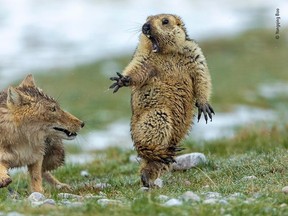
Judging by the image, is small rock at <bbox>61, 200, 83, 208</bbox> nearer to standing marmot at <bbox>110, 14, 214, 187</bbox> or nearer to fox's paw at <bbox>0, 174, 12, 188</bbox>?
fox's paw at <bbox>0, 174, 12, 188</bbox>

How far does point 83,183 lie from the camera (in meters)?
11.4

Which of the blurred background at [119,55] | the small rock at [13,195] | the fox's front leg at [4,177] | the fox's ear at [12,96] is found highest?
the fox's ear at [12,96]

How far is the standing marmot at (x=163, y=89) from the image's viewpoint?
9852 millimetres

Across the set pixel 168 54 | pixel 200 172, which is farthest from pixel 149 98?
pixel 200 172

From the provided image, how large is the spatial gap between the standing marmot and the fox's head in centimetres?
92

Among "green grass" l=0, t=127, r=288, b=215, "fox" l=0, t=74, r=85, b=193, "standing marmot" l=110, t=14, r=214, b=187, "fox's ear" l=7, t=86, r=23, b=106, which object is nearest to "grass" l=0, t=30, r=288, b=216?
"green grass" l=0, t=127, r=288, b=215

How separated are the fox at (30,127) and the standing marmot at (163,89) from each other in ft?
3.21

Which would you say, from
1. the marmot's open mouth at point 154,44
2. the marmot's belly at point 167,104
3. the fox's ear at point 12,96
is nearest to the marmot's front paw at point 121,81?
the marmot's belly at point 167,104

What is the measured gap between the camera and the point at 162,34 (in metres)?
10.4

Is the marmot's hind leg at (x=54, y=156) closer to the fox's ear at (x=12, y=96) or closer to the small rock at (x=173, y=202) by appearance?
the fox's ear at (x=12, y=96)

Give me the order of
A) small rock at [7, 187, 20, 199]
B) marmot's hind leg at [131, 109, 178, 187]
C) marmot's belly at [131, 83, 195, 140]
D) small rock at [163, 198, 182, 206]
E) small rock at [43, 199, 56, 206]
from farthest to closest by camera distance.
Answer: marmot's belly at [131, 83, 195, 140], marmot's hind leg at [131, 109, 178, 187], small rock at [7, 187, 20, 199], small rock at [43, 199, 56, 206], small rock at [163, 198, 182, 206]

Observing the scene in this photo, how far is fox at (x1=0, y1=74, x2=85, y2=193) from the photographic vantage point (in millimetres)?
10102

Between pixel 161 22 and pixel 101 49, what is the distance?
1454 inches

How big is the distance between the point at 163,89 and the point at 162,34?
0.78m
